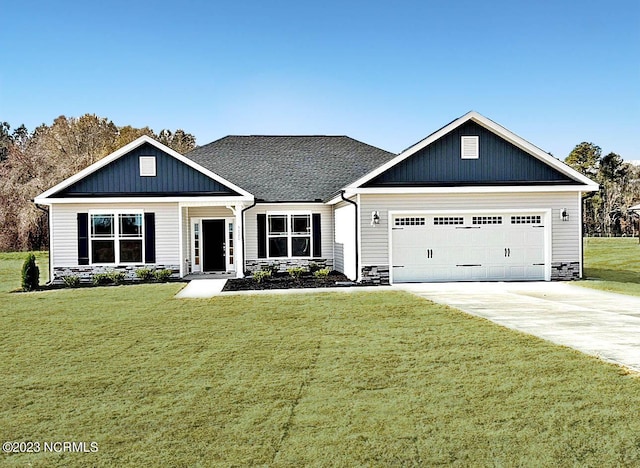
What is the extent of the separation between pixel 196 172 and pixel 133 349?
1107cm

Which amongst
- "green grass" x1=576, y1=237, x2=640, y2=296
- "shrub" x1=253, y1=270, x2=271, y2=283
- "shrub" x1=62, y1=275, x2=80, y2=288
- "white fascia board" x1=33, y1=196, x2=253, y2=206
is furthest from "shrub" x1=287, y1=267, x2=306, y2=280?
"green grass" x1=576, y1=237, x2=640, y2=296

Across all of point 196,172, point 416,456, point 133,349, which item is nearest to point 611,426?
point 416,456

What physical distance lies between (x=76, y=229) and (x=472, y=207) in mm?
12413

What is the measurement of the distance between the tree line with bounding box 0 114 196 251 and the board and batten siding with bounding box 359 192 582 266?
97.9ft

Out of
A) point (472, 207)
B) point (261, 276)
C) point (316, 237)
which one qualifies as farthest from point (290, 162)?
point (472, 207)

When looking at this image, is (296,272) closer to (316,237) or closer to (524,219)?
(316,237)

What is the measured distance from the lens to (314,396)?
5.75 metres

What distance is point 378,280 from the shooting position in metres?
16.5

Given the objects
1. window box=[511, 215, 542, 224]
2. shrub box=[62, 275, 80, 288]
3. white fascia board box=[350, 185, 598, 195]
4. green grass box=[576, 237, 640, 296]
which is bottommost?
green grass box=[576, 237, 640, 296]

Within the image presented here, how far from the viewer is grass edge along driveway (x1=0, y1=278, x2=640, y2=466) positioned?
448 cm

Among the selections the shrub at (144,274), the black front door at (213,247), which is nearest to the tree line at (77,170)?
the black front door at (213,247)

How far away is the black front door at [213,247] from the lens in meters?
20.5

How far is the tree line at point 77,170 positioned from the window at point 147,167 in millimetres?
23897

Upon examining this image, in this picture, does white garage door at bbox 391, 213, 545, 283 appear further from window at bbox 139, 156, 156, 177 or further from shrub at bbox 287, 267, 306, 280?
window at bbox 139, 156, 156, 177
